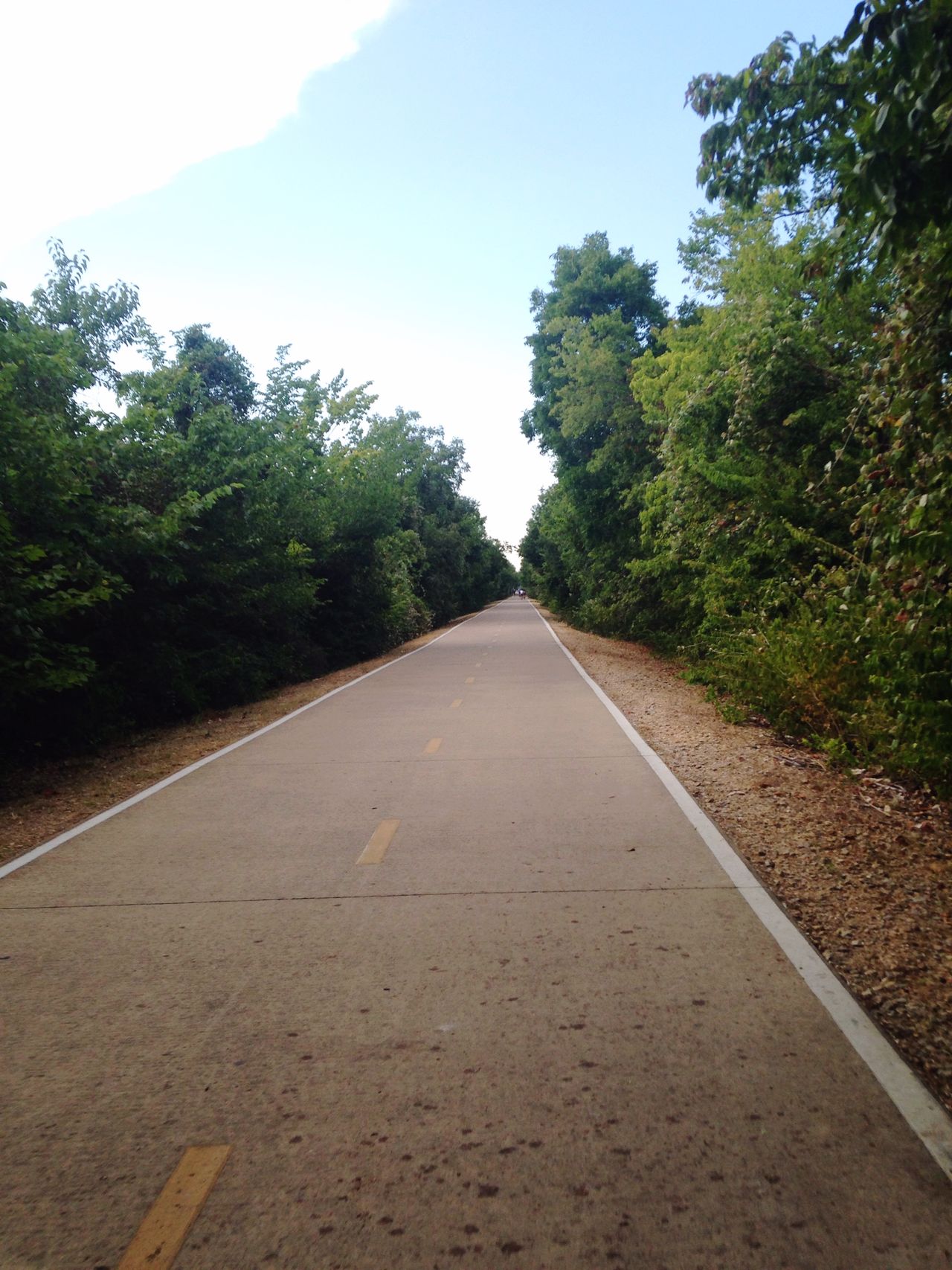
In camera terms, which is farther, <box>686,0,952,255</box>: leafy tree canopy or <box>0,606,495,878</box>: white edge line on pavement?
<box>0,606,495,878</box>: white edge line on pavement

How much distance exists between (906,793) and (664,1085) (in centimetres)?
631

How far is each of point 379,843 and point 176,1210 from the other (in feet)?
15.6

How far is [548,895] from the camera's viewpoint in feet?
21.1

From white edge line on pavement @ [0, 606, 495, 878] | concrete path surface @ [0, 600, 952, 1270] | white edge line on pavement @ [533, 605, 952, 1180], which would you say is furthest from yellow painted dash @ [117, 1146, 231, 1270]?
white edge line on pavement @ [0, 606, 495, 878]

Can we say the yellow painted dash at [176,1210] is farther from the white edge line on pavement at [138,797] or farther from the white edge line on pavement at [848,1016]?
the white edge line on pavement at [138,797]

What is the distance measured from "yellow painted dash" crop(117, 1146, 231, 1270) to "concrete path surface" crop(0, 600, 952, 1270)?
0.02 m

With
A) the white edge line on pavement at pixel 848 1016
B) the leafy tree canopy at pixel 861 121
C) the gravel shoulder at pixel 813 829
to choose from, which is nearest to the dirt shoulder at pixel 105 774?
the gravel shoulder at pixel 813 829

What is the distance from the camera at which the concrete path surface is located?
3.11 metres

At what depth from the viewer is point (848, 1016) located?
4.58 m

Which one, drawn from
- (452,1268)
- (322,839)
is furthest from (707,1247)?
(322,839)

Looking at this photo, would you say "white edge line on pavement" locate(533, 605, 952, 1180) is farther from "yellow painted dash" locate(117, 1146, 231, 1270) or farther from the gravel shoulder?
"yellow painted dash" locate(117, 1146, 231, 1270)

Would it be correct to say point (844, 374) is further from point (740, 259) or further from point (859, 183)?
point (859, 183)

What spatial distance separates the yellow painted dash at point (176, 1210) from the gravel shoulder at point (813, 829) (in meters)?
2.59

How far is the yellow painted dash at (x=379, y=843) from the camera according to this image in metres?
7.46
